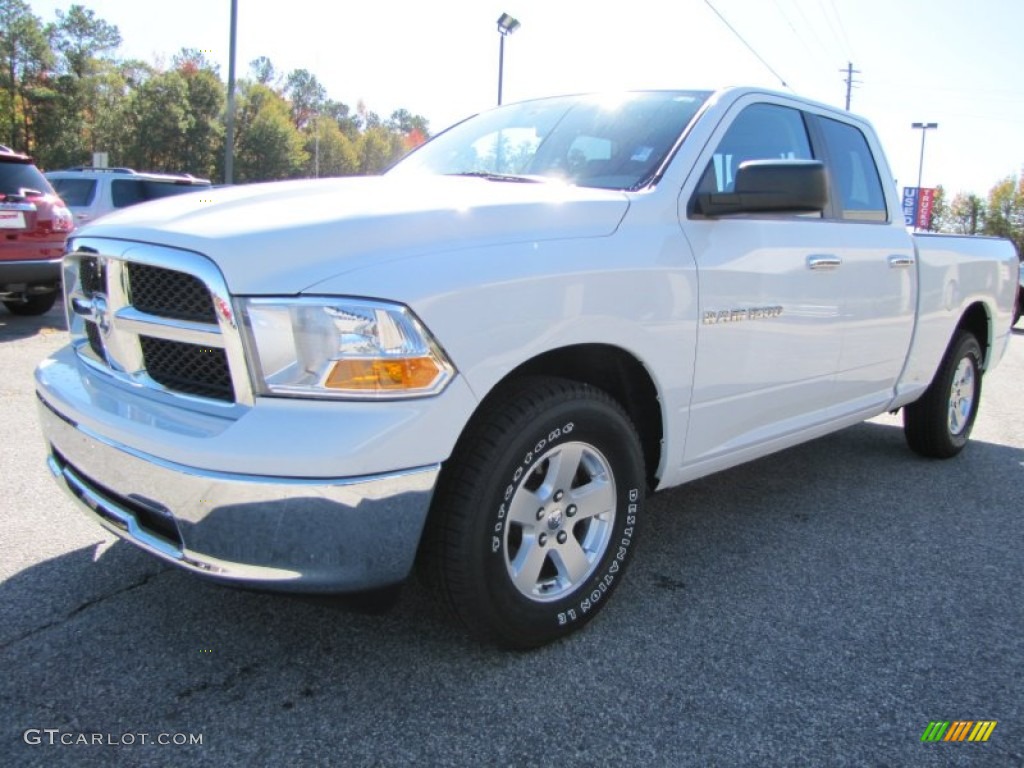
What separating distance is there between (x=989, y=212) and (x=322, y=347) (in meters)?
85.4

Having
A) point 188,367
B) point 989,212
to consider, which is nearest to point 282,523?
point 188,367

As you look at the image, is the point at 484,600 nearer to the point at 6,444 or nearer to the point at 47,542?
the point at 47,542

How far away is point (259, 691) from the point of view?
226 centimetres

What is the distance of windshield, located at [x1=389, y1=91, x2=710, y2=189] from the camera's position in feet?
9.72

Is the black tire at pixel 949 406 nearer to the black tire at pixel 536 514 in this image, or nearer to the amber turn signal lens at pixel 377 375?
the black tire at pixel 536 514

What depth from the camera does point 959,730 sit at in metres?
2.21

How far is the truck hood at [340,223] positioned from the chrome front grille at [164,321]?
53 millimetres

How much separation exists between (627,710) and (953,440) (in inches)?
146

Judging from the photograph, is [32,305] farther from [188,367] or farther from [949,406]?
[949,406]

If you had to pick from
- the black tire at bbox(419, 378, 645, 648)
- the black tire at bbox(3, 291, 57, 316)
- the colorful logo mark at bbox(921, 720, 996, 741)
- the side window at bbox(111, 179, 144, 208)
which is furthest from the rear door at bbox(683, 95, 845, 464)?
the side window at bbox(111, 179, 144, 208)

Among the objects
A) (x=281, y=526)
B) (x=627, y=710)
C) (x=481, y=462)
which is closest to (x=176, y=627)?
(x=281, y=526)

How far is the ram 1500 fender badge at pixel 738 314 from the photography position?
2.80 metres

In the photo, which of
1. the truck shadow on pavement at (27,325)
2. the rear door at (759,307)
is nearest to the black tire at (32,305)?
the truck shadow on pavement at (27,325)

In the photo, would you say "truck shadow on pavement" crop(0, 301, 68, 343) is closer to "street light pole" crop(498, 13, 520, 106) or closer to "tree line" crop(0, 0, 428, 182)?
"street light pole" crop(498, 13, 520, 106)
